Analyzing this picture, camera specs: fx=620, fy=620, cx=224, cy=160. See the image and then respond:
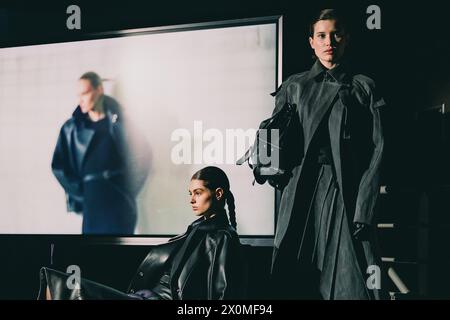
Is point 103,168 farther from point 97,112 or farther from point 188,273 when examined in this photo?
point 188,273

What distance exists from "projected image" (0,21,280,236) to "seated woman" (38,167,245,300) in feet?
1.50

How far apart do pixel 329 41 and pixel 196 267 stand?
1.48 meters

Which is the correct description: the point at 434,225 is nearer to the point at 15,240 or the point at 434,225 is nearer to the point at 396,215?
the point at 396,215

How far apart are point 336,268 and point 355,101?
3.08ft

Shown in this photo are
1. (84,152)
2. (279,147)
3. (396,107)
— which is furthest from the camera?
(84,152)

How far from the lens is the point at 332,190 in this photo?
343 centimetres

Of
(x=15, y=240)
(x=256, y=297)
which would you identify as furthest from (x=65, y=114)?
(x=256, y=297)

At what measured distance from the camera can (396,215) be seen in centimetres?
382

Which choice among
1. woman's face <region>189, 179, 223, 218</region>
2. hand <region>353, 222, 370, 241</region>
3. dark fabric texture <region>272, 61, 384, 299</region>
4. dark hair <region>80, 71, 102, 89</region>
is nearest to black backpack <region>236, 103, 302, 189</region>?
dark fabric texture <region>272, 61, 384, 299</region>

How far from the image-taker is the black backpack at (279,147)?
355cm

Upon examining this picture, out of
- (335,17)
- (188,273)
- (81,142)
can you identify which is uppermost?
(335,17)

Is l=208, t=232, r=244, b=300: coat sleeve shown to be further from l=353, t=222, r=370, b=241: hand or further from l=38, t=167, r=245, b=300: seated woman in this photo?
l=353, t=222, r=370, b=241: hand

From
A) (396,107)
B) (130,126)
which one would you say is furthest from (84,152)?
(396,107)

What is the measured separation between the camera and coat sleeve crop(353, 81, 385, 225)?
10.8 ft
